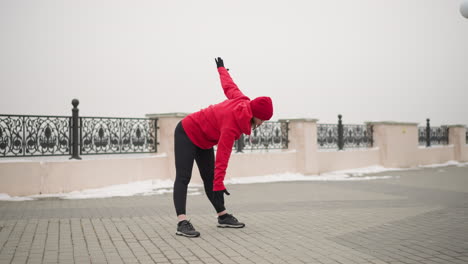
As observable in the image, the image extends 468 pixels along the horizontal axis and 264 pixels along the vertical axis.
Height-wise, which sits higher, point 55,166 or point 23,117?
point 23,117

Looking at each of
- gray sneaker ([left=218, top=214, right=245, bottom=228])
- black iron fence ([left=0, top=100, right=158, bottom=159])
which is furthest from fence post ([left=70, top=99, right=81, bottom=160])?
gray sneaker ([left=218, top=214, right=245, bottom=228])

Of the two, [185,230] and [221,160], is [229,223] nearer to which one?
[185,230]

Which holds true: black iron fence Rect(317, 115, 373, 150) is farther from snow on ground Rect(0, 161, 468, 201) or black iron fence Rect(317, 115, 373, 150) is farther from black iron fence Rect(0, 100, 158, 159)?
black iron fence Rect(0, 100, 158, 159)

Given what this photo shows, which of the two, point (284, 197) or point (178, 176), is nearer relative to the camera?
point (178, 176)

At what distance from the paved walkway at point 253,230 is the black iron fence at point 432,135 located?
1191 centimetres

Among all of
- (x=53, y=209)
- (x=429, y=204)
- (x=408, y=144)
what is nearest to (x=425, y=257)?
(x=429, y=204)

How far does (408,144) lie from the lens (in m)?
19.3

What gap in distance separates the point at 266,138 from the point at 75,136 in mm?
5681

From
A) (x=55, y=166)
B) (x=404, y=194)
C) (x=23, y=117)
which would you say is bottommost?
(x=404, y=194)

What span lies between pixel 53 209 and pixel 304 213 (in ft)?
12.8

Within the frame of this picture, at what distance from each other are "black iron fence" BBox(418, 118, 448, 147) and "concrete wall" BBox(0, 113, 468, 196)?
12.8 inches

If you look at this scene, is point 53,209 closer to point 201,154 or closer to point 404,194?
point 201,154

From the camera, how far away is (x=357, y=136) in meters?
17.6

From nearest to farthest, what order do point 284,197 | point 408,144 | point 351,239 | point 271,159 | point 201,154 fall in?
point 351,239, point 201,154, point 284,197, point 271,159, point 408,144
